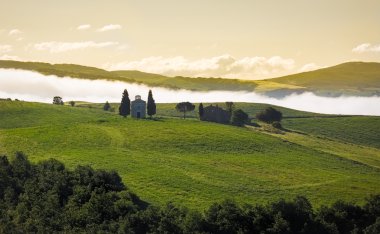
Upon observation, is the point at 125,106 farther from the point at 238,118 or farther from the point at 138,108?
the point at 238,118

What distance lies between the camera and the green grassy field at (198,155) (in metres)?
89.2

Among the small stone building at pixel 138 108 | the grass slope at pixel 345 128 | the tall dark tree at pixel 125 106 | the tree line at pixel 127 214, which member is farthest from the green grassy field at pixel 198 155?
the tree line at pixel 127 214

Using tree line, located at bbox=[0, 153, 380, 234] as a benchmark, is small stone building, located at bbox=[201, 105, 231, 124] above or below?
above

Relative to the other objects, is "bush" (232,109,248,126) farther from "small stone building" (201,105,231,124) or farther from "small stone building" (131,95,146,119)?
"small stone building" (131,95,146,119)

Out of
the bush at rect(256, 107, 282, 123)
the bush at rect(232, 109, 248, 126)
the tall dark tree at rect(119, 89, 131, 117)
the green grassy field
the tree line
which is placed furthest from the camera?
the bush at rect(256, 107, 282, 123)

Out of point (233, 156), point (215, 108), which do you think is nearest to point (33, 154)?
point (233, 156)

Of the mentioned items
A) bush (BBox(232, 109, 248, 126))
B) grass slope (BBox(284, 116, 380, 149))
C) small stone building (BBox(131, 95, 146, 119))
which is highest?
small stone building (BBox(131, 95, 146, 119))

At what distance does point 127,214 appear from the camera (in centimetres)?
6462

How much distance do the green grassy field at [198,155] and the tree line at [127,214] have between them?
38.1 feet

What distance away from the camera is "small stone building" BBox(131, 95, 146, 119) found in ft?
539

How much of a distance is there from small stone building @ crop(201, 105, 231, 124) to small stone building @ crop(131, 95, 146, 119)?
67.5ft

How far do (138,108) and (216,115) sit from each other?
25.9 m

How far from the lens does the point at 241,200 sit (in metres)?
83.4

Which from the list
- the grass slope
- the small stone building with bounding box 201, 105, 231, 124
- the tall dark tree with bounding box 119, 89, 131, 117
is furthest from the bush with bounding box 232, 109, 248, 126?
the tall dark tree with bounding box 119, 89, 131, 117
